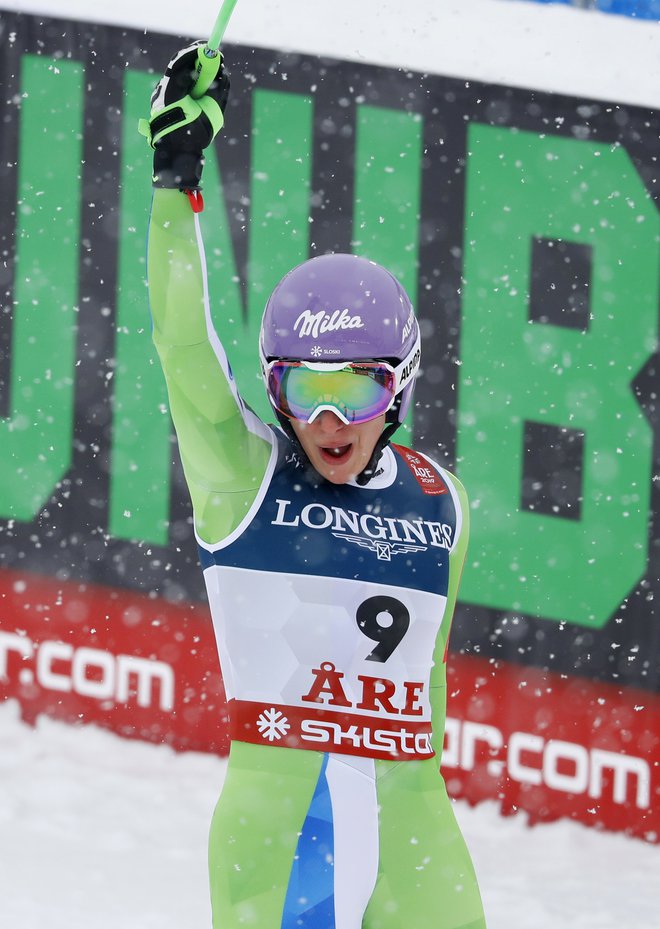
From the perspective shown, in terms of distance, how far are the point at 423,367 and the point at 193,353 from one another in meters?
2.53

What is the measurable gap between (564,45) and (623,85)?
231 millimetres

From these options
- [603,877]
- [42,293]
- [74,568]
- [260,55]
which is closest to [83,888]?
[74,568]

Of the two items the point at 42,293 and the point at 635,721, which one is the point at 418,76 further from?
the point at 635,721

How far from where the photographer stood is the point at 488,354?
4375mm

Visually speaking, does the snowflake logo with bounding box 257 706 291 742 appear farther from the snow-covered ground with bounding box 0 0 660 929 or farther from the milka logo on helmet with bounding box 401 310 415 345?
the snow-covered ground with bounding box 0 0 660 929

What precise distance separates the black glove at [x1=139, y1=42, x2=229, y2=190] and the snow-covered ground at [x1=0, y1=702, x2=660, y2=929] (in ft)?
7.81

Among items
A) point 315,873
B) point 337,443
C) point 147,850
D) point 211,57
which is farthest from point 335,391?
point 147,850

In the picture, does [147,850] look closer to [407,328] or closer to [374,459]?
[374,459]

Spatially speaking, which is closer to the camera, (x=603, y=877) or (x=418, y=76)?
(x=603, y=877)

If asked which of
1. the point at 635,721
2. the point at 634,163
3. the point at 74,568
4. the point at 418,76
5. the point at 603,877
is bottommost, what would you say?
the point at 603,877

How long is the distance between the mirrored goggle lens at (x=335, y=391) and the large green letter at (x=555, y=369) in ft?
8.09

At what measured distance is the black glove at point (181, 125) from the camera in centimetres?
189

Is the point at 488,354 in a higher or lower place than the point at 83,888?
higher

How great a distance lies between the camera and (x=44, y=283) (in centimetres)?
470
